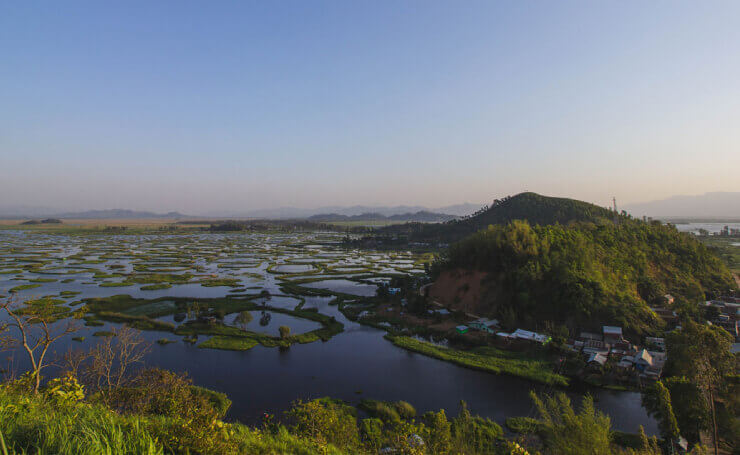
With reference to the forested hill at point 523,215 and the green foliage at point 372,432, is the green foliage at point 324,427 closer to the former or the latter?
the green foliage at point 372,432

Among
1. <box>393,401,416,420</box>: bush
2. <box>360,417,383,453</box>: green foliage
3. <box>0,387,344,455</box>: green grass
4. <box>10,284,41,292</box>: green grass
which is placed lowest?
<box>393,401,416,420</box>: bush

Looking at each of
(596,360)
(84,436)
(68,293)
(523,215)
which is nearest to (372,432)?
(84,436)

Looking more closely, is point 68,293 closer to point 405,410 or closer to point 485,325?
point 405,410

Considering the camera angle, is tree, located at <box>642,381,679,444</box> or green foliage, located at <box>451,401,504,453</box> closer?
green foliage, located at <box>451,401,504,453</box>

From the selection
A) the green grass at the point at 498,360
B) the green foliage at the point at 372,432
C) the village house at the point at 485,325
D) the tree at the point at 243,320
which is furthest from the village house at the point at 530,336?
the tree at the point at 243,320

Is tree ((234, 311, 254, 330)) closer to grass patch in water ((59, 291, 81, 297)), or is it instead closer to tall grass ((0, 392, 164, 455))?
grass patch in water ((59, 291, 81, 297))

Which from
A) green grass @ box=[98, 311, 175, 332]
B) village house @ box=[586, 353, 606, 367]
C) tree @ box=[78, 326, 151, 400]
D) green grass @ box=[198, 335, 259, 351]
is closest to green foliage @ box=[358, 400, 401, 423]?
tree @ box=[78, 326, 151, 400]

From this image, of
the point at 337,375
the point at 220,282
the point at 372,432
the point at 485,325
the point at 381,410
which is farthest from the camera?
the point at 220,282

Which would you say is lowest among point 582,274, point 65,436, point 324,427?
point 324,427
